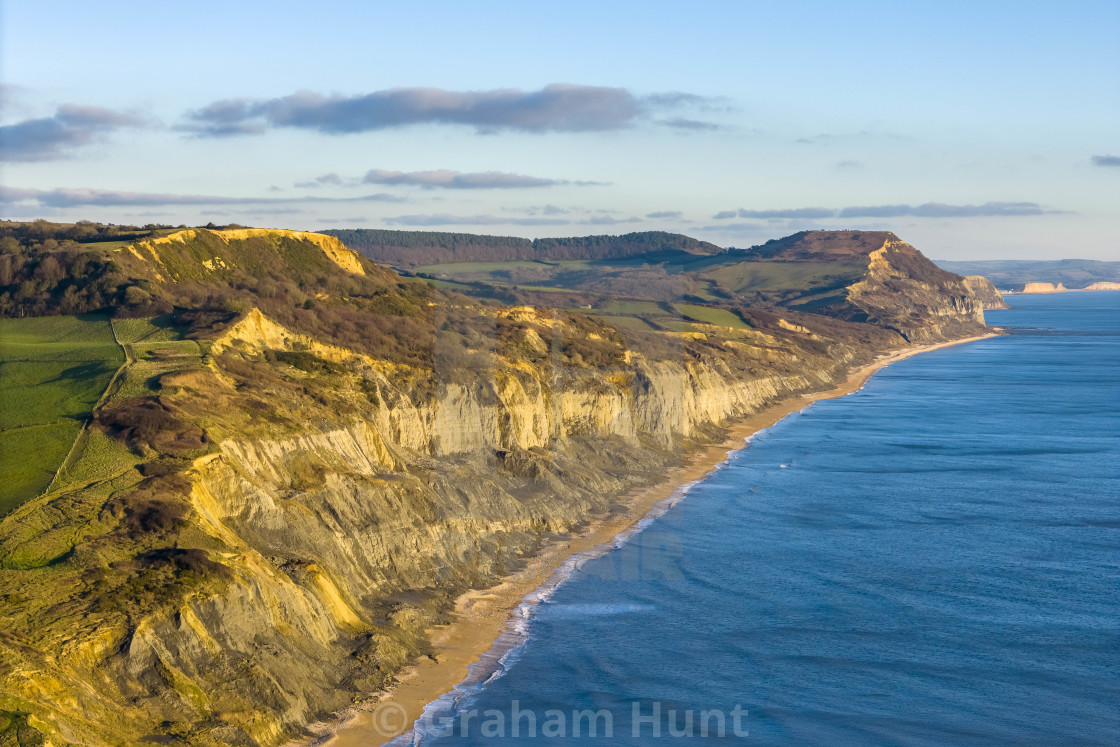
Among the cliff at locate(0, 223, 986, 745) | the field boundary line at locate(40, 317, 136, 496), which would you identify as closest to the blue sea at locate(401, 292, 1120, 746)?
the cliff at locate(0, 223, 986, 745)

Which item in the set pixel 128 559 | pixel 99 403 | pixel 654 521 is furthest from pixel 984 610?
pixel 99 403

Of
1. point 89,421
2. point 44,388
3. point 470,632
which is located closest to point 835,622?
point 470,632

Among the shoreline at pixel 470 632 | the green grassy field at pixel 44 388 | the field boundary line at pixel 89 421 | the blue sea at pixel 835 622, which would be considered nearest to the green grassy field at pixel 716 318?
the blue sea at pixel 835 622

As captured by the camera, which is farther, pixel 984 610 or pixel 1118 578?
pixel 1118 578

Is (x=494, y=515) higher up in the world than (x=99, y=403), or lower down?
lower down

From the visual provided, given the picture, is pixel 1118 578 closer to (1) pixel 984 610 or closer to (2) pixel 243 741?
(1) pixel 984 610

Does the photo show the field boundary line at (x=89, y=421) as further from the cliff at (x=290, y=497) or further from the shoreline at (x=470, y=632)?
the shoreline at (x=470, y=632)
